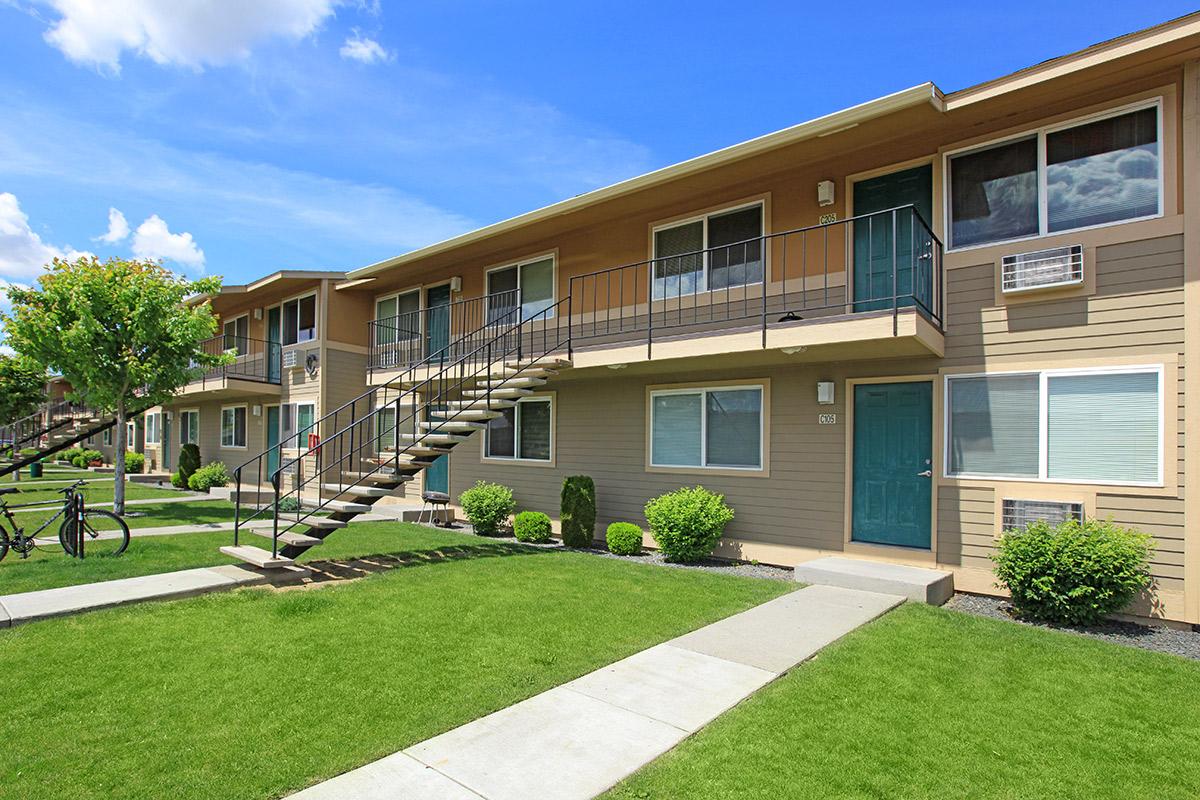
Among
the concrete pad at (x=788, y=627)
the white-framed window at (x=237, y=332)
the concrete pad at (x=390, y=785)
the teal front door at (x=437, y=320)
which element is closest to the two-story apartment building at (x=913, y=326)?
the concrete pad at (x=788, y=627)

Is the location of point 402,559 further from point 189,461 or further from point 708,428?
point 189,461

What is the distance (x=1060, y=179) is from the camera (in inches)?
271

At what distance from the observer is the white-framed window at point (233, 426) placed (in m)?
20.0

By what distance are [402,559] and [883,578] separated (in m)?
5.81

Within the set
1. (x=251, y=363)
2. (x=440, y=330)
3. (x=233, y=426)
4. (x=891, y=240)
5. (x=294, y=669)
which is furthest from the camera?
(x=233, y=426)

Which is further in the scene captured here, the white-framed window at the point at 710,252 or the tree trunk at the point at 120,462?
the tree trunk at the point at 120,462

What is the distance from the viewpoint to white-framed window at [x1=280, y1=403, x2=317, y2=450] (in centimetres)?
1698

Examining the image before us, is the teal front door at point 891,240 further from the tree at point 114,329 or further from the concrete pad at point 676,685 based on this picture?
the tree at point 114,329

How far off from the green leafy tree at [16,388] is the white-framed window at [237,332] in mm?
6820

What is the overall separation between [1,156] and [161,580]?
7.60 metres

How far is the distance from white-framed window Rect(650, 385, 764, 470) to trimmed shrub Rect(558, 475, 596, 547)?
115 centimetres

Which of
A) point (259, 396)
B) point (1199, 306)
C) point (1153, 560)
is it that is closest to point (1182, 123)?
point (1199, 306)

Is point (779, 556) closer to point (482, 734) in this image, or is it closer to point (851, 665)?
point (851, 665)

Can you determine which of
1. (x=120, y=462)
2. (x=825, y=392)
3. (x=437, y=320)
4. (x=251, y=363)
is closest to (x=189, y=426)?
(x=251, y=363)
